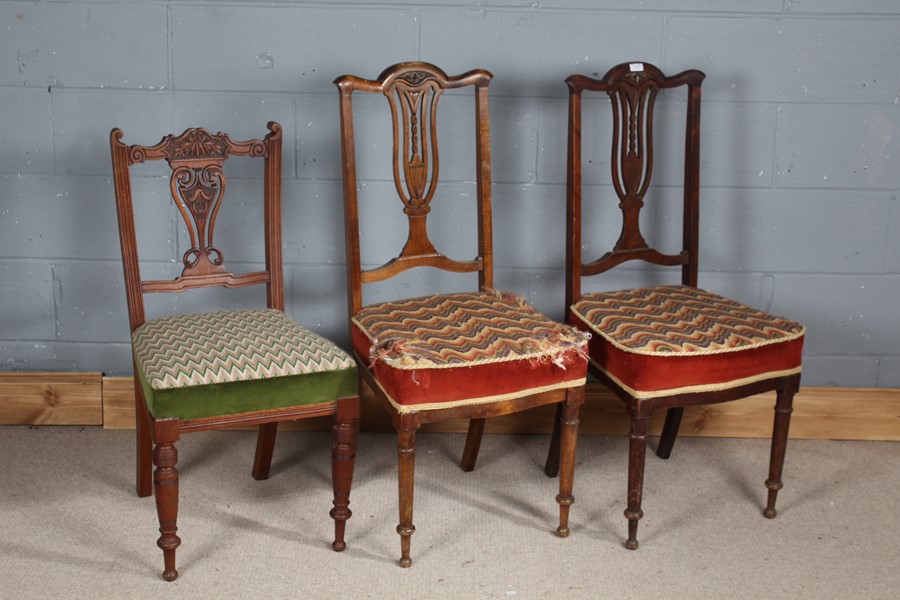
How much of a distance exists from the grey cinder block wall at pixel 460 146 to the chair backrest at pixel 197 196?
32 cm

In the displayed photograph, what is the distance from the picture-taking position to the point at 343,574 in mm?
2182

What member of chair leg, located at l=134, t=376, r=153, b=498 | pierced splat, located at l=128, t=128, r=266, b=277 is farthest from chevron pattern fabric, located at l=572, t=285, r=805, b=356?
chair leg, located at l=134, t=376, r=153, b=498

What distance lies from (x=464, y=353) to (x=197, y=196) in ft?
2.65

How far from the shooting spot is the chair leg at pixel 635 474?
2.24 m

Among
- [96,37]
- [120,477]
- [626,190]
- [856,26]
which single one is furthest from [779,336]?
[96,37]

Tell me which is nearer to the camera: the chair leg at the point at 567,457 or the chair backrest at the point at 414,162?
the chair leg at the point at 567,457

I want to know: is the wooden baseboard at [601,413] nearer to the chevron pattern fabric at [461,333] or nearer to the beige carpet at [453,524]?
the beige carpet at [453,524]

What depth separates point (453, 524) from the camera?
2.42 metres

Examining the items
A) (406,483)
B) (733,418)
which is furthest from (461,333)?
(733,418)

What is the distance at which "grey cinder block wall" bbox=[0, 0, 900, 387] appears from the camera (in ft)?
8.86

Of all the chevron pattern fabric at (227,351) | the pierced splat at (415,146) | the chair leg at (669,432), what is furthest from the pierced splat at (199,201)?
the chair leg at (669,432)

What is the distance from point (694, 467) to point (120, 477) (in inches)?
61.3

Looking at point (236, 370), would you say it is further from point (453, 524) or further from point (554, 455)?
point (554, 455)

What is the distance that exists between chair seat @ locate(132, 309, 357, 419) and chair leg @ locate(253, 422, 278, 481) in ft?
1.19
